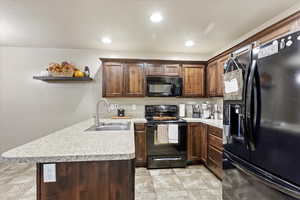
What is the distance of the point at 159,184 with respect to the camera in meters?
2.61

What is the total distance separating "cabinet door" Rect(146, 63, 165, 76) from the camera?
360 cm

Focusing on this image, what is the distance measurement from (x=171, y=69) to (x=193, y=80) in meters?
0.57

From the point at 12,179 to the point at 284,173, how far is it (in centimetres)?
370

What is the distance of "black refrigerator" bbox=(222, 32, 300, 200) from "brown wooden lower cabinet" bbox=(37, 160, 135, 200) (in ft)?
3.32

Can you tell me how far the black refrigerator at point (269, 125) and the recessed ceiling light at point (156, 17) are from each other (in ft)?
3.94

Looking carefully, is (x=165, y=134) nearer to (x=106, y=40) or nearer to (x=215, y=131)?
(x=215, y=131)

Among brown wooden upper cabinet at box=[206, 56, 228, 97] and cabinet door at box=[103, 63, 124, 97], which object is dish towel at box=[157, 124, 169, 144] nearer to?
cabinet door at box=[103, 63, 124, 97]

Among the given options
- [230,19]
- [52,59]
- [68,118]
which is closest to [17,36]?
[52,59]

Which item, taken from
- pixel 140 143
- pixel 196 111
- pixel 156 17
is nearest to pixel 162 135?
pixel 140 143

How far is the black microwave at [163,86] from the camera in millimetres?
3574

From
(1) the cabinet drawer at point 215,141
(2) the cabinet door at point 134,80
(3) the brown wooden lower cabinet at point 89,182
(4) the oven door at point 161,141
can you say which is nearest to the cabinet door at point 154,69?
(2) the cabinet door at point 134,80

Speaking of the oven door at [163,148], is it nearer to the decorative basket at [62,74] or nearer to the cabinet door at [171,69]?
A: the cabinet door at [171,69]

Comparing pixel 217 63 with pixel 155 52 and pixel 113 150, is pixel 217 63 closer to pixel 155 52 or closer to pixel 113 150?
pixel 155 52

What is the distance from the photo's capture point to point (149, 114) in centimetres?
387
